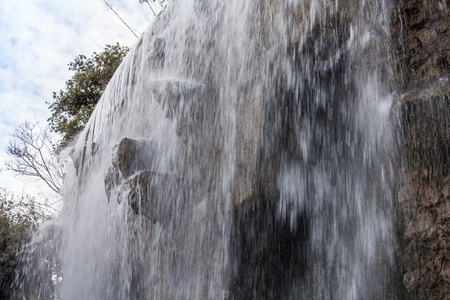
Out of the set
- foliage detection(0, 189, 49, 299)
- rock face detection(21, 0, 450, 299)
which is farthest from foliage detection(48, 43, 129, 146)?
rock face detection(21, 0, 450, 299)

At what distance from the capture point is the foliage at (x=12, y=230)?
30.2 ft

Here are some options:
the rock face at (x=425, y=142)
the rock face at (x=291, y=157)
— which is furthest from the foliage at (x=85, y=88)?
the rock face at (x=425, y=142)

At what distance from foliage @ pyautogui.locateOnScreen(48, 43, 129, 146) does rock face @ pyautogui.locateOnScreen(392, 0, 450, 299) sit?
12480 mm

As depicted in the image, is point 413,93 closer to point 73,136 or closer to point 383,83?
point 383,83

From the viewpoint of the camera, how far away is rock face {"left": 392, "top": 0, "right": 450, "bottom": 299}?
3038mm

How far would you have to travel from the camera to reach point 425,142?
3225mm

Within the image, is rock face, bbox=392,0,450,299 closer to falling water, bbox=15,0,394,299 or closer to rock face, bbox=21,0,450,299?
rock face, bbox=21,0,450,299

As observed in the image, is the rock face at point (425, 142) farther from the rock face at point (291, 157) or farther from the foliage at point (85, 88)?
the foliage at point (85, 88)

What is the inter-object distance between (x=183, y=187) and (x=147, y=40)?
3144 mm

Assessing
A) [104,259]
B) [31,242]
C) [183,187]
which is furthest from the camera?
[31,242]

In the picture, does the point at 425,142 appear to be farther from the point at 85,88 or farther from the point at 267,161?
the point at 85,88

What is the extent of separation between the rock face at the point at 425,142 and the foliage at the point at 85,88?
12480 millimetres

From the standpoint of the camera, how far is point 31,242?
10039mm

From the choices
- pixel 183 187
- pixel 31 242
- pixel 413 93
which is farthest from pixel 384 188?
pixel 31 242
